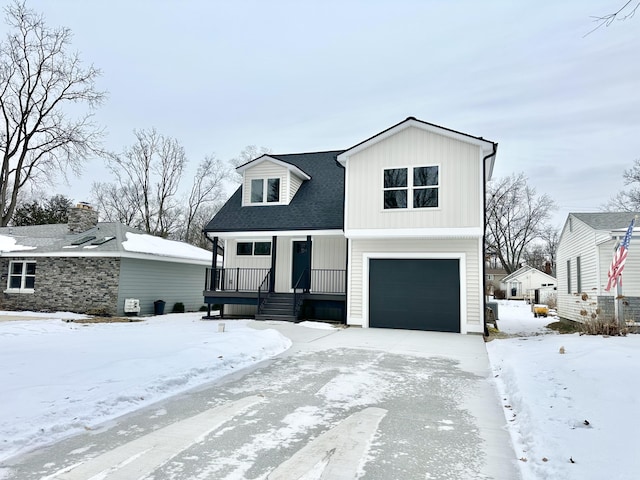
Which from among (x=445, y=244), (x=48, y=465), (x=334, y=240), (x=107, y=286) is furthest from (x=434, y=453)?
(x=107, y=286)

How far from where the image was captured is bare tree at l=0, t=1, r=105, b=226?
23222 millimetres

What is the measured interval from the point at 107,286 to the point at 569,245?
1913 centimetres

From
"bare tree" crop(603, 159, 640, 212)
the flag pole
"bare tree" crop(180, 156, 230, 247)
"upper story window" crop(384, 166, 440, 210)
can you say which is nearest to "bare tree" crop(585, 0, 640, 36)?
"upper story window" crop(384, 166, 440, 210)

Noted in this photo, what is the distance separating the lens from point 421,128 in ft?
41.3

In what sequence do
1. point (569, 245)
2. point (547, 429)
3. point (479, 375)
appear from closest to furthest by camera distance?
point (547, 429) → point (479, 375) → point (569, 245)

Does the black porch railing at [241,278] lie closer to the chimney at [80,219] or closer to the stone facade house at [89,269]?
the stone facade house at [89,269]

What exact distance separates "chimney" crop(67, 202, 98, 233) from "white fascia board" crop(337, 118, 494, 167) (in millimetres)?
13306

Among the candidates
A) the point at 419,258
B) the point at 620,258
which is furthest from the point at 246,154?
the point at 620,258

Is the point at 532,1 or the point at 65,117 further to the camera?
the point at 65,117

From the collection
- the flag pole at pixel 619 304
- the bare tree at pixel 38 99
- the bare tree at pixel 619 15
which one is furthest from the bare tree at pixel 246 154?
the bare tree at pixel 619 15

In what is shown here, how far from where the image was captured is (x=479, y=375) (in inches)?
265

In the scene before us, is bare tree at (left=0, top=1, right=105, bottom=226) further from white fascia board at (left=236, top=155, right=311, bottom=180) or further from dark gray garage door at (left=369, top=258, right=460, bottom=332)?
dark gray garage door at (left=369, top=258, right=460, bottom=332)

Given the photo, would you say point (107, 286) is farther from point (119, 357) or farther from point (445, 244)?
point (445, 244)

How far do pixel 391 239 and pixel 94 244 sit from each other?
12.5 meters
